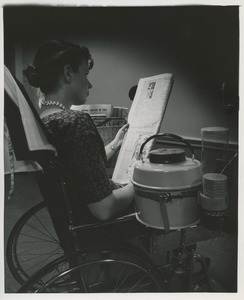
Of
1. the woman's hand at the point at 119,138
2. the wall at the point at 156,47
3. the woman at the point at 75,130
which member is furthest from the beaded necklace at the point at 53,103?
the woman's hand at the point at 119,138

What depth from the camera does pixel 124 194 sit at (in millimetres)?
922

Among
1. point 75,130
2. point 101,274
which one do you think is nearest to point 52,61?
point 75,130

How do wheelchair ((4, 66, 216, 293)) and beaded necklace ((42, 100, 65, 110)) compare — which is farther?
beaded necklace ((42, 100, 65, 110))

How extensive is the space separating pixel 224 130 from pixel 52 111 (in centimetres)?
81

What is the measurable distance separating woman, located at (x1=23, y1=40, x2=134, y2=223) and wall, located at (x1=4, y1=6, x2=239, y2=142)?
176 mm

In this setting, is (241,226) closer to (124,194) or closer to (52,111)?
(124,194)

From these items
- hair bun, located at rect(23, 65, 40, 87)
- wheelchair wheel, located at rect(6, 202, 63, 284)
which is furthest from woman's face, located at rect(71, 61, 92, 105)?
wheelchair wheel, located at rect(6, 202, 63, 284)

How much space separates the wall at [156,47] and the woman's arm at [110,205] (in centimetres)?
46

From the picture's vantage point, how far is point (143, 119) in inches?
45.3

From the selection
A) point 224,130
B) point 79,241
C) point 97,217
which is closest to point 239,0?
point 224,130

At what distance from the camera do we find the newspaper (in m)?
1.08

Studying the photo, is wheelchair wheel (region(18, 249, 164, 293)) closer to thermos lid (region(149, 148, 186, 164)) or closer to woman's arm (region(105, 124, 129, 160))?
thermos lid (region(149, 148, 186, 164))

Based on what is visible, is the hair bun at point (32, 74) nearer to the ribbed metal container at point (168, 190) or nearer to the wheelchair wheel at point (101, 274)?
the ribbed metal container at point (168, 190)

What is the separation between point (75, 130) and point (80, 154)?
7 centimetres
